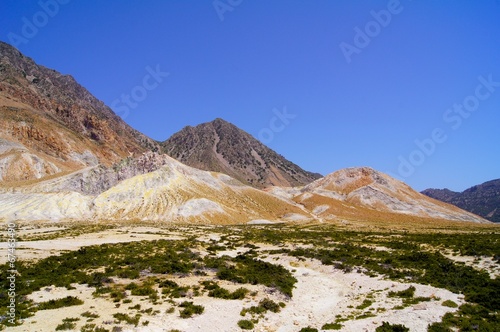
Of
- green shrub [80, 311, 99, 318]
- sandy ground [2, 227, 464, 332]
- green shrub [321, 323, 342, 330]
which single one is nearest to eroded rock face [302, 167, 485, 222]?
sandy ground [2, 227, 464, 332]

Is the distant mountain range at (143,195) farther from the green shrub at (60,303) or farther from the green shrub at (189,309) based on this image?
the green shrub at (189,309)

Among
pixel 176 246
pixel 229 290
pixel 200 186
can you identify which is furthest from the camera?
pixel 200 186

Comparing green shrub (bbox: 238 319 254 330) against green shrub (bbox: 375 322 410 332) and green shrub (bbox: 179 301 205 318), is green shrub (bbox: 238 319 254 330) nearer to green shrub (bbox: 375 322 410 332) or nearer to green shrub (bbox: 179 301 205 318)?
green shrub (bbox: 179 301 205 318)

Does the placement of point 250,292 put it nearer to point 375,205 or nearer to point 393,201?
point 375,205

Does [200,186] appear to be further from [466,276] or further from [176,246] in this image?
[466,276]

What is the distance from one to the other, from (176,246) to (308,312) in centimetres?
2959

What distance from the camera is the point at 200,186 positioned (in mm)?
142250

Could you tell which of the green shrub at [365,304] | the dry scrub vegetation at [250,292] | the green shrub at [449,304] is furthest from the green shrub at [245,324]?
the green shrub at [449,304]

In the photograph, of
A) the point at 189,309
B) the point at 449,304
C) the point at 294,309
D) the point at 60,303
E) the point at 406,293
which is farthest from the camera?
the point at 406,293

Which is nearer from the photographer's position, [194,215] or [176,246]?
[176,246]

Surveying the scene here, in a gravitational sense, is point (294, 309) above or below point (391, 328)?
below

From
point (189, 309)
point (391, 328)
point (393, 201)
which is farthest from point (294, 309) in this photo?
point (393, 201)

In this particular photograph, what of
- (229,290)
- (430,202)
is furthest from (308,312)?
(430,202)

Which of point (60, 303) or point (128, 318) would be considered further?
point (60, 303)
